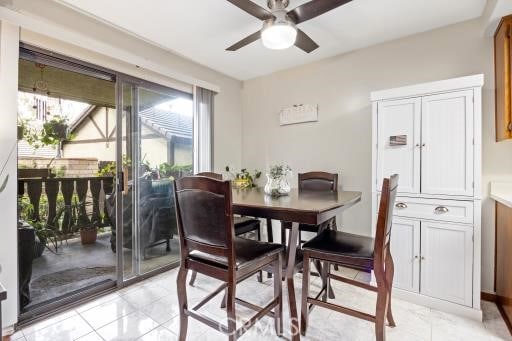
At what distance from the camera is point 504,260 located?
1966mm

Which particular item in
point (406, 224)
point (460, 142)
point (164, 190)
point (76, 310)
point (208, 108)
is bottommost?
point (76, 310)

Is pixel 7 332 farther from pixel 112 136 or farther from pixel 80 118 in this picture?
pixel 80 118

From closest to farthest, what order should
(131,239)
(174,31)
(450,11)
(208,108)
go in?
1. (450,11)
2. (174,31)
3. (131,239)
4. (208,108)

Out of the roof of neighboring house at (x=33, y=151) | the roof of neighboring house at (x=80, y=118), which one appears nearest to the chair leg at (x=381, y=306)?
the roof of neighboring house at (x=33, y=151)

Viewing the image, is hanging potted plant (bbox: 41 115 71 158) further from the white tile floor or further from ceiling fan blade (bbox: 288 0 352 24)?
ceiling fan blade (bbox: 288 0 352 24)

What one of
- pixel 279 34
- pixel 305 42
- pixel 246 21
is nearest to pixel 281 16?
pixel 279 34

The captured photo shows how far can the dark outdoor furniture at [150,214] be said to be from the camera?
2.61m

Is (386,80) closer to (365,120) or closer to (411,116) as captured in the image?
(365,120)

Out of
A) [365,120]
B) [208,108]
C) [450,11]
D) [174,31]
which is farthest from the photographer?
[208,108]

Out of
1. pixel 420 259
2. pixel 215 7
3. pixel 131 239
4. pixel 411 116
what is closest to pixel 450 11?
pixel 411 116

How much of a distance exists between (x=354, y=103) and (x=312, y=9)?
1421 mm

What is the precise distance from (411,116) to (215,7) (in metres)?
1.88

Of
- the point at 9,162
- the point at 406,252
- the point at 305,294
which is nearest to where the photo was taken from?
the point at 305,294

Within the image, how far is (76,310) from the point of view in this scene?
2113 millimetres
